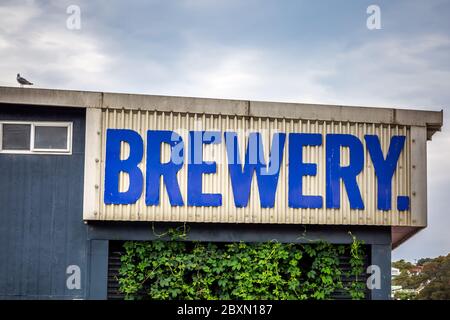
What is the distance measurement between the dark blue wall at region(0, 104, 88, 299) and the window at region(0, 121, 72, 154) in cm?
15

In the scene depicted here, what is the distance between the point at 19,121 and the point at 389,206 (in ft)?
25.9

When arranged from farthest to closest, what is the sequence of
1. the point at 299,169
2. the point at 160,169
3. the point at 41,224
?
the point at 299,169 < the point at 160,169 < the point at 41,224

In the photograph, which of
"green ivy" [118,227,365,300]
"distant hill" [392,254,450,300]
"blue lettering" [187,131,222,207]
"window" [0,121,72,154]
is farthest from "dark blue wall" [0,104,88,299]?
"distant hill" [392,254,450,300]

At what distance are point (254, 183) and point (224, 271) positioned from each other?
1.93 meters

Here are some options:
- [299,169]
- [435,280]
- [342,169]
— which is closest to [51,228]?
[299,169]

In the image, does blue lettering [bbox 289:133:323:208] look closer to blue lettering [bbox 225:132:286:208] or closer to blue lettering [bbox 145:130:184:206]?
blue lettering [bbox 225:132:286:208]

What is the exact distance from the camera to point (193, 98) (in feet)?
50.6

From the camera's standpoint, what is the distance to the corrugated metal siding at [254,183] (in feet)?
49.7

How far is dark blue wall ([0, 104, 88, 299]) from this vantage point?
1491cm

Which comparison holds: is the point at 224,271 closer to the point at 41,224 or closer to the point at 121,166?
the point at 121,166

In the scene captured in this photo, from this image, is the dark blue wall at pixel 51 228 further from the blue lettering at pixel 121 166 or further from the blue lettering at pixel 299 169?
the blue lettering at pixel 299 169

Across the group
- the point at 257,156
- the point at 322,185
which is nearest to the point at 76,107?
the point at 257,156

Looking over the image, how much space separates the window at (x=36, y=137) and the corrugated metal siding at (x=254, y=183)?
34.0 inches

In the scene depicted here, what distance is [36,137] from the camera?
602 inches
